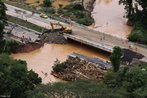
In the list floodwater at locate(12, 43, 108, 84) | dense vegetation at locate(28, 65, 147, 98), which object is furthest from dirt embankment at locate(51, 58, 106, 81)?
dense vegetation at locate(28, 65, 147, 98)

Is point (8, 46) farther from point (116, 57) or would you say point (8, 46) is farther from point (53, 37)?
point (116, 57)

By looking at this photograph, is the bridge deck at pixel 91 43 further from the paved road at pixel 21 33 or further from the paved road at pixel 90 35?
the paved road at pixel 21 33

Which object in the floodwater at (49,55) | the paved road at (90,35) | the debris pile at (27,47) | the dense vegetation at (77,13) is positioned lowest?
the floodwater at (49,55)

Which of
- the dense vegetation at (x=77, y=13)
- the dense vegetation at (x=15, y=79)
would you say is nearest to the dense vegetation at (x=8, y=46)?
the dense vegetation at (x=15, y=79)

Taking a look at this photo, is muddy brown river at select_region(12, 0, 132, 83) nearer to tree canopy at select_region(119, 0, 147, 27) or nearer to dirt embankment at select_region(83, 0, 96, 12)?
dirt embankment at select_region(83, 0, 96, 12)

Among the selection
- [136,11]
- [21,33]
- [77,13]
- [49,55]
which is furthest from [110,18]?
[49,55]
